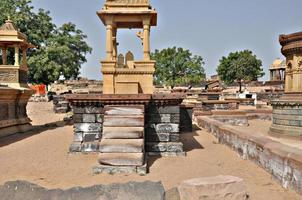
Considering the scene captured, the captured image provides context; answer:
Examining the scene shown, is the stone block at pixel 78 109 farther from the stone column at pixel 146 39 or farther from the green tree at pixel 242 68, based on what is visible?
the green tree at pixel 242 68

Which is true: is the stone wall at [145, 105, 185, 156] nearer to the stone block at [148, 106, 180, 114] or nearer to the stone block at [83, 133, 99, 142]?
the stone block at [148, 106, 180, 114]

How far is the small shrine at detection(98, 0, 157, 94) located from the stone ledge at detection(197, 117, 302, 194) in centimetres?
287

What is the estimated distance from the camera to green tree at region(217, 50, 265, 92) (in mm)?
44562

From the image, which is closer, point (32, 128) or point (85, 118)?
point (85, 118)

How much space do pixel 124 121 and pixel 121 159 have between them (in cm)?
98

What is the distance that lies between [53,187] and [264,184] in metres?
3.48

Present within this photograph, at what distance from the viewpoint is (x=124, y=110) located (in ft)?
17.9

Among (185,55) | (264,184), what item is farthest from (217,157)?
(185,55)

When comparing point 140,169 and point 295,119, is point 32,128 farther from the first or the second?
point 295,119

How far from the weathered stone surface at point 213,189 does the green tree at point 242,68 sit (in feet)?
140

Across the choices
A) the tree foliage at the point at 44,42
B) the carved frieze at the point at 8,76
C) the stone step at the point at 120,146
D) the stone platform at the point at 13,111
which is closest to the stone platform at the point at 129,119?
the stone step at the point at 120,146

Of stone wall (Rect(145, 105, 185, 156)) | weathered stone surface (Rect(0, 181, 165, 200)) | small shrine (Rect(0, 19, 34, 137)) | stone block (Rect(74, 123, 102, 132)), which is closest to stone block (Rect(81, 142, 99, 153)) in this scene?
stone block (Rect(74, 123, 102, 132))

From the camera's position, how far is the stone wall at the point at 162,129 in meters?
5.86

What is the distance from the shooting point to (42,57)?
22141 mm
